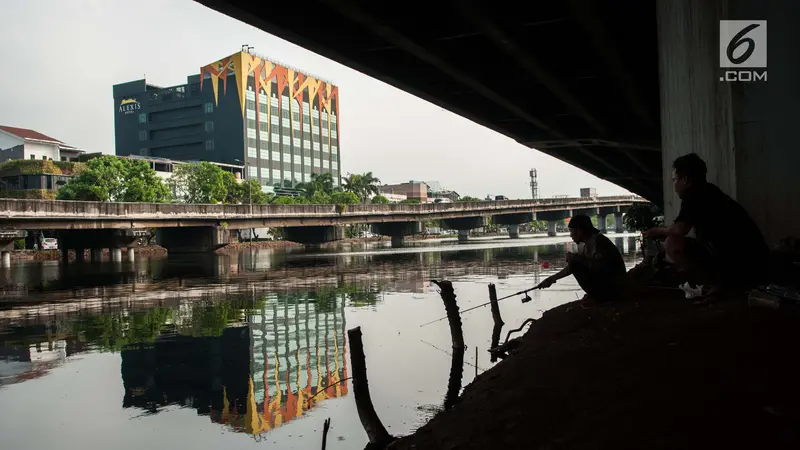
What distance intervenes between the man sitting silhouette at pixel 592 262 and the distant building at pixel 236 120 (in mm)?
130863

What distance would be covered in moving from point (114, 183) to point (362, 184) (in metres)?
69.6

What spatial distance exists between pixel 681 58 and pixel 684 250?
4.57m

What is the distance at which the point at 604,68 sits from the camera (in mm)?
16609

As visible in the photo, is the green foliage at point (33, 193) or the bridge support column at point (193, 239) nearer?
the bridge support column at point (193, 239)

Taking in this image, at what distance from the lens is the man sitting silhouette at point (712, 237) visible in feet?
19.3

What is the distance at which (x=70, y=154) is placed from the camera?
4031 inches

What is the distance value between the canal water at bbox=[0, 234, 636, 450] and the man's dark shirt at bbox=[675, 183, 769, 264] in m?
4.37

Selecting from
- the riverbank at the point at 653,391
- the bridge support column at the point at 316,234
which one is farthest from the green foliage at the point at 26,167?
the riverbank at the point at 653,391

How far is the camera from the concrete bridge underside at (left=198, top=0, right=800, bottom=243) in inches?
280

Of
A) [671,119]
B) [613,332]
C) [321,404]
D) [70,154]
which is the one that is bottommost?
[321,404]

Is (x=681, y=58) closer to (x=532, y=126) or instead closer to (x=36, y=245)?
(x=532, y=126)

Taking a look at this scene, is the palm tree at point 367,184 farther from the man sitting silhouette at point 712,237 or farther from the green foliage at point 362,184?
the man sitting silhouette at point 712,237

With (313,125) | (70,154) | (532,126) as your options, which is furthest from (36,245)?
(313,125)

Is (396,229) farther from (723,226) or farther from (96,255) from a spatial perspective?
(723,226)
